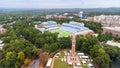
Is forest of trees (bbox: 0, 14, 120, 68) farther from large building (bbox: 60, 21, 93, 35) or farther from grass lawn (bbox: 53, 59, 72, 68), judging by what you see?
large building (bbox: 60, 21, 93, 35)

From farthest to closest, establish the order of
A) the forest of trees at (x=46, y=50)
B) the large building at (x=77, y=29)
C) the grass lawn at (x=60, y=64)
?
1. the large building at (x=77, y=29)
2. the grass lawn at (x=60, y=64)
3. the forest of trees at (x=46, y=50)

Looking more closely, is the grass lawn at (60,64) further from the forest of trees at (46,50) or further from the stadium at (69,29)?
the stadium at (69,29)

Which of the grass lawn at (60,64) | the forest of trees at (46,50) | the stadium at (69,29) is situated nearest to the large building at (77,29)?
the stadium at (69,29)

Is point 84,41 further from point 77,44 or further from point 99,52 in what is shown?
point 99,52

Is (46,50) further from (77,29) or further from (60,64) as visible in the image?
(77,29)

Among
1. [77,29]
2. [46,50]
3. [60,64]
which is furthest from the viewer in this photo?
[77,29]

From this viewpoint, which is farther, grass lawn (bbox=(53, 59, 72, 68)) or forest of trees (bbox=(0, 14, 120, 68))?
grass lawn (bbox=(53, 59, 72, 68))

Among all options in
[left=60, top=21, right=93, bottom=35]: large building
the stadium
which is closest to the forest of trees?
[left=60, top=21, right=93, bottom=35]: large building

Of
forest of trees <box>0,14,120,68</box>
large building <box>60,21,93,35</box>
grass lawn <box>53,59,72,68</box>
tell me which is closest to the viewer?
forest of trees <box>0,14,120,68</box>

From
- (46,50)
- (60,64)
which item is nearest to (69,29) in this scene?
(46,50)

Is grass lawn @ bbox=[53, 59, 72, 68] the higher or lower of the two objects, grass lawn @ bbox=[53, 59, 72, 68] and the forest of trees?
the lower

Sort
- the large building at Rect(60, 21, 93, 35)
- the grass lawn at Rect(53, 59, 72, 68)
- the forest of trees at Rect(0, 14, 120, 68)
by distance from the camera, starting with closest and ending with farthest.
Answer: the forest of trees at Rect(0, 14, 120, 68)
the grass lawn at Rect(53, 59, 72, 68)
the large building at Rect(60, 21, 93, 35)
